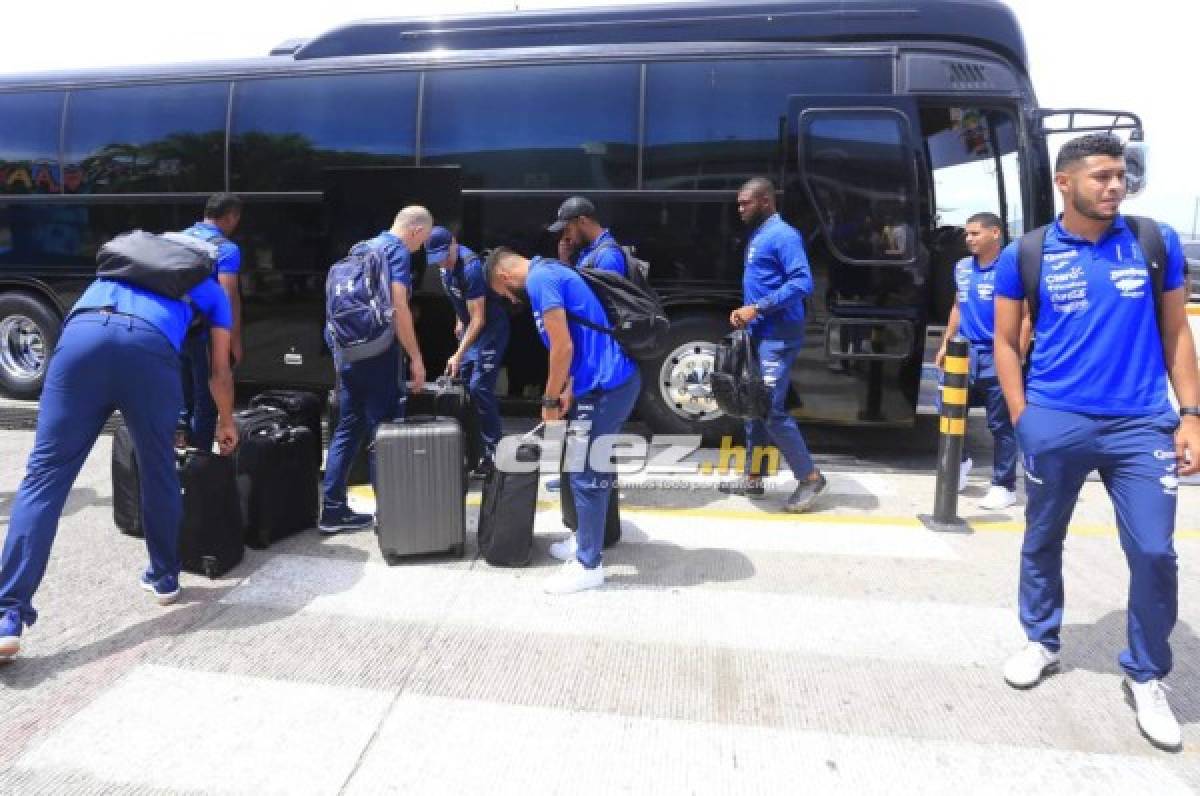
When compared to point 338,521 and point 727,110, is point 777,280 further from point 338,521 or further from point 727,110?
point 338,521

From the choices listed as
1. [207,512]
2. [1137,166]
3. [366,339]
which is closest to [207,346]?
[366,339]

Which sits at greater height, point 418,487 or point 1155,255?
point 1155,255

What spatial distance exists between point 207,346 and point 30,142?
461cm

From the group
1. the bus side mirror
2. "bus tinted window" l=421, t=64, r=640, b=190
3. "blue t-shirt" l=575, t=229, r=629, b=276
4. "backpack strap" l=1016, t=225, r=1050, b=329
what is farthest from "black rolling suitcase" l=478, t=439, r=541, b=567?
the bus side mirror

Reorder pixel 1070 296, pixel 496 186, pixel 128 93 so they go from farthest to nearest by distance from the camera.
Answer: pixel 128 93
pixel 496 186
pixel 1070 296

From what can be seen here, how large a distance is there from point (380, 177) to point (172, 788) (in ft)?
17.2

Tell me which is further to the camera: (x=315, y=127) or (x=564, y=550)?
(x=315, y=127)

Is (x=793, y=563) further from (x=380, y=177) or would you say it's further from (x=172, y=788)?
(x=380, y=177)

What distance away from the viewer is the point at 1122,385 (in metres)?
2.81

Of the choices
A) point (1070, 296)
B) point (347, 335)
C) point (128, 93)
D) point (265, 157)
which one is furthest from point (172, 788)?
point (128, 93)

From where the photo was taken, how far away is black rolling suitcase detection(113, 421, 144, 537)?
14.1ft

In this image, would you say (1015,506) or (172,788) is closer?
(172,788)

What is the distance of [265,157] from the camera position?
707 cm

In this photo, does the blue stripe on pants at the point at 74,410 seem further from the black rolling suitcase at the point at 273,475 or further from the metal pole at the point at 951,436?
the metal pole at the point at 951,436
